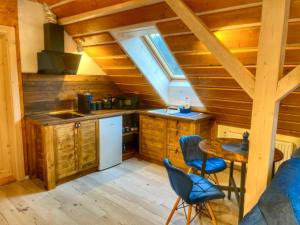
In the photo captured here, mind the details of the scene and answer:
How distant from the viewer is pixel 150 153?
3975 mm

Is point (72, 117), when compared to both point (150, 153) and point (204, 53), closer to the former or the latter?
point (150, 153)

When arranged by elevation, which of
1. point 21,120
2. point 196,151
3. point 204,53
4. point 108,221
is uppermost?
point 204,53

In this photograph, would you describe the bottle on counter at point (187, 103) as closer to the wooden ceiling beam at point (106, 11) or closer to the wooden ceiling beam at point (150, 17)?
the wooden ceiling beam at point (150, 17)

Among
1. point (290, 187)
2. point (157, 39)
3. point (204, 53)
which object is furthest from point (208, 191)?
point (157, 39)

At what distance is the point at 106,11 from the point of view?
8.76 feet

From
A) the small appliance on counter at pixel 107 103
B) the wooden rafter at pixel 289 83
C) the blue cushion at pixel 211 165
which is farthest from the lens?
the small appliance on counter at pixel 107 103

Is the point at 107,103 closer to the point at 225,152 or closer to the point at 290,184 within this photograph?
the point at 225,152

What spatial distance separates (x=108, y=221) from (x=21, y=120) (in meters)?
1.80

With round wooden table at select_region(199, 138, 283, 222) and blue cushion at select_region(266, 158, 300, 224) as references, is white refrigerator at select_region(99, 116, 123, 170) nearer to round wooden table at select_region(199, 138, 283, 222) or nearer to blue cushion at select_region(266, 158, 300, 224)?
round wooden table at select_region(199, 138, 283, 222)

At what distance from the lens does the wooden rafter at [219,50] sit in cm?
180

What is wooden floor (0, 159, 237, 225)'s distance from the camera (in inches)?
94.5

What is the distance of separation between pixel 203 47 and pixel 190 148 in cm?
115

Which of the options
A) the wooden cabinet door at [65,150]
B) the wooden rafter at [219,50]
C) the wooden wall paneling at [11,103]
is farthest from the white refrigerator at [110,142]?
the wooden rafter at [219,50]

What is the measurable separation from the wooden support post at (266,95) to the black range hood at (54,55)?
259 cm
